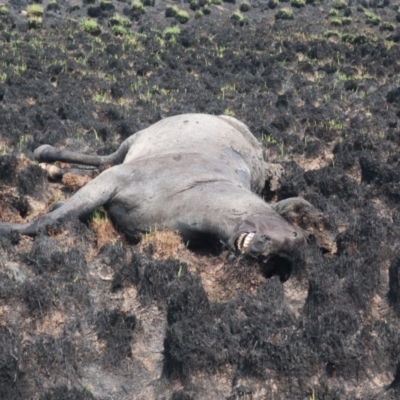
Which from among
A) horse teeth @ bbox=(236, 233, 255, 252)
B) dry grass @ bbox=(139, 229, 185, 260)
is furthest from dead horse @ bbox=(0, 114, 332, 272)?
dry grass @ bbox=(139, 229, 185, 260)

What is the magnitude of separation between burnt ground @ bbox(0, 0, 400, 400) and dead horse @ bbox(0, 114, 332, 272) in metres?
0.19

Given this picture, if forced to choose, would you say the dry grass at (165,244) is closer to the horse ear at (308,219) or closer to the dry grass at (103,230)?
the dry grass at (103,230)

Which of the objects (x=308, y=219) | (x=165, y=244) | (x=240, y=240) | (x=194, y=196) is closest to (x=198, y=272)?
(x=165, y=244)

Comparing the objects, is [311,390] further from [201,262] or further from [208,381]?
[201,262]

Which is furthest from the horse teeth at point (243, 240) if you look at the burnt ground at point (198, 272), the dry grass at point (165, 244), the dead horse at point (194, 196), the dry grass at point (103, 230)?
the dry grass at point (103, 230)

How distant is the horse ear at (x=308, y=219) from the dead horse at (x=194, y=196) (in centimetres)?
1

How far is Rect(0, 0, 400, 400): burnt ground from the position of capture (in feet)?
14.4

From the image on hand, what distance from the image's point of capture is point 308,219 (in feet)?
20.6

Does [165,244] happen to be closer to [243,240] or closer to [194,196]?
[194,196]

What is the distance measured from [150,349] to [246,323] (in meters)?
0.71

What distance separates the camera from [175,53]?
60.5 feet

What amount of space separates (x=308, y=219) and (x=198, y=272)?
1.16m

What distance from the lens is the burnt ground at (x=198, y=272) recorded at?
439 cm

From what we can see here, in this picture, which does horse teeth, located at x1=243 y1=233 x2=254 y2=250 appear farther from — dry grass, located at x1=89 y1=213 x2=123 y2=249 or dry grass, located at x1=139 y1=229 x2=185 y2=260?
dry grass, located at x1=89 y1=213 x2=123 y2=249
